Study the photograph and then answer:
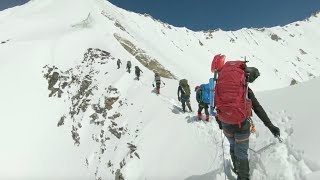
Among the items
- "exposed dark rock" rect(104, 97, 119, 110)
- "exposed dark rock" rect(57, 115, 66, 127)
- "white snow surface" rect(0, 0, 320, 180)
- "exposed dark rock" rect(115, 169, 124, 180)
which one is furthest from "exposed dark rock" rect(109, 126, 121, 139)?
"exposed dark rock" rect(57, 115, 66, 127)

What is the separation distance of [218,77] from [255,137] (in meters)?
4.60

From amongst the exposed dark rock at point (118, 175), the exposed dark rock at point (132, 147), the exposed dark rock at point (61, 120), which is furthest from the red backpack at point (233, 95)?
the exposed dark rock at point (61, 120)

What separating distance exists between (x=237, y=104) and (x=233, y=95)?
0.48 feet

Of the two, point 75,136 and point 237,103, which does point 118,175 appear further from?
point 237,103

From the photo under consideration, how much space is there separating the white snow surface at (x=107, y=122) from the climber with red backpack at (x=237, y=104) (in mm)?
1175

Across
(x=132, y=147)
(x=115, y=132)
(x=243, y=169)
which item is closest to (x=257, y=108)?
Answer: (x=243, y=169)

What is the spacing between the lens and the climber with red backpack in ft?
20.7

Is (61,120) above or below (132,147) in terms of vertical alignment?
above

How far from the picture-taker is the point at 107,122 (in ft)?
94.2

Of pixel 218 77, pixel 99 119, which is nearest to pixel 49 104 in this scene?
pixel 99 119

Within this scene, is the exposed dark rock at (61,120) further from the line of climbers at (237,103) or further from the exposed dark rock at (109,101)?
the line of climbers at (237,103)

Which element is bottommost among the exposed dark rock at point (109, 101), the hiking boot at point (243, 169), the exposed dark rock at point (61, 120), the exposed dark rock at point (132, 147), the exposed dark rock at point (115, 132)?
the hiking boot at point (243, 169)

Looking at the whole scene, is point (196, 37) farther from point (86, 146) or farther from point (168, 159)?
point (168, 159)

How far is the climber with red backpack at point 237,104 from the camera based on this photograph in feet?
20.7
